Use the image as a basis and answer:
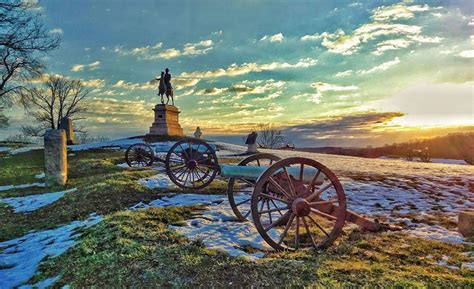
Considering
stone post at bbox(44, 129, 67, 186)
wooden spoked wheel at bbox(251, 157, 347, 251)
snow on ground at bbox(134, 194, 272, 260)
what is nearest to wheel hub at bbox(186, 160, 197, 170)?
snow on ground at bbox(134, 194, 272, 260)

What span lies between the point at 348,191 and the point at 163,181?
19.4 ft

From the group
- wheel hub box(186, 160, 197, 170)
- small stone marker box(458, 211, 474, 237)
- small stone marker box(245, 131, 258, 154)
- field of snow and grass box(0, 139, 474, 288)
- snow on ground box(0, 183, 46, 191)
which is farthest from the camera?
small stone marker box(245, 131, 258, 154)

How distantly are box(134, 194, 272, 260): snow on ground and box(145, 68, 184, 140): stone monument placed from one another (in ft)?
74.0

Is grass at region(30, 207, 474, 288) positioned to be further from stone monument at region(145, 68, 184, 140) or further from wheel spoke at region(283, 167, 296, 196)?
stone monument at region(145, 68, 184, 140)

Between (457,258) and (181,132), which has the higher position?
(181,132)

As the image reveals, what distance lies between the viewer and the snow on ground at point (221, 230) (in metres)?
4.68

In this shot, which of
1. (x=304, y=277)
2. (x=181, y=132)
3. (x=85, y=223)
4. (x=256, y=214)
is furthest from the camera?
(x=181, y=132)

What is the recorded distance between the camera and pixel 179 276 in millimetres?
3604

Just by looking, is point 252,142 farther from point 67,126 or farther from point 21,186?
point 67,126

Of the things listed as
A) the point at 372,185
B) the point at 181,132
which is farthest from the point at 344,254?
the point at 181,132

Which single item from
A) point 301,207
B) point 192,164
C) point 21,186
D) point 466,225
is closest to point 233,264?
point 301,207

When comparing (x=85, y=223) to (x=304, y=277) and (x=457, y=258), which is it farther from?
(x=457, y=258)

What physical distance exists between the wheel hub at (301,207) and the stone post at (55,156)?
29.8 feet

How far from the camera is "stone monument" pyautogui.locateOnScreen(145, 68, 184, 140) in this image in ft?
97.3
